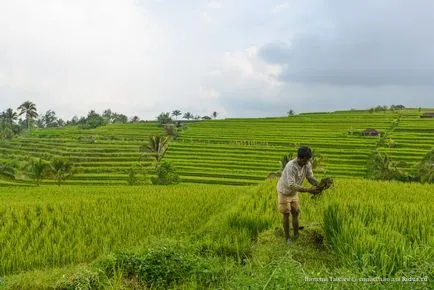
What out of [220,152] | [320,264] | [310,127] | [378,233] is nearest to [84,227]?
[320,264]

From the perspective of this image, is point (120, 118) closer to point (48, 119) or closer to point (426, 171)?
point (48, 119)

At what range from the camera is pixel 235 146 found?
54688mm

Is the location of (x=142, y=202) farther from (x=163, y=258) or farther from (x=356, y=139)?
(x=356, y=139)

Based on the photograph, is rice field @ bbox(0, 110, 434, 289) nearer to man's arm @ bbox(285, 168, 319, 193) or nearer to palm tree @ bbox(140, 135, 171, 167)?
man's arm @ bbox(285, 168, 319, 193)

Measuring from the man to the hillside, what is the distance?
3042 centimetres

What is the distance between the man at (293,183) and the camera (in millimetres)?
6007

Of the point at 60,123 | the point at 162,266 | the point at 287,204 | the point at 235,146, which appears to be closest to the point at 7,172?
the point at 235,146

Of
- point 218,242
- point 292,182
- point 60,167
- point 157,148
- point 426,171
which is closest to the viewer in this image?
point 292,182

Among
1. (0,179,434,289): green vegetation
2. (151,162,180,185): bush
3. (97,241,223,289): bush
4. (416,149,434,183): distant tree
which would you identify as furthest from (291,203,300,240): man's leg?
(151,162,180,185): bush

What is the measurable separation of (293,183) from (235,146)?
48686 millimetres

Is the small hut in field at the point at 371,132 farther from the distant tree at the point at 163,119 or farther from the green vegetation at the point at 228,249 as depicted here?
the green vegetation at the point at 228,249

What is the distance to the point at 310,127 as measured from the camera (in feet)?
222

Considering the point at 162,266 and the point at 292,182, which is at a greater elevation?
the point at 292,182

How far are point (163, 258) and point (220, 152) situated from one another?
4601 centimetres
